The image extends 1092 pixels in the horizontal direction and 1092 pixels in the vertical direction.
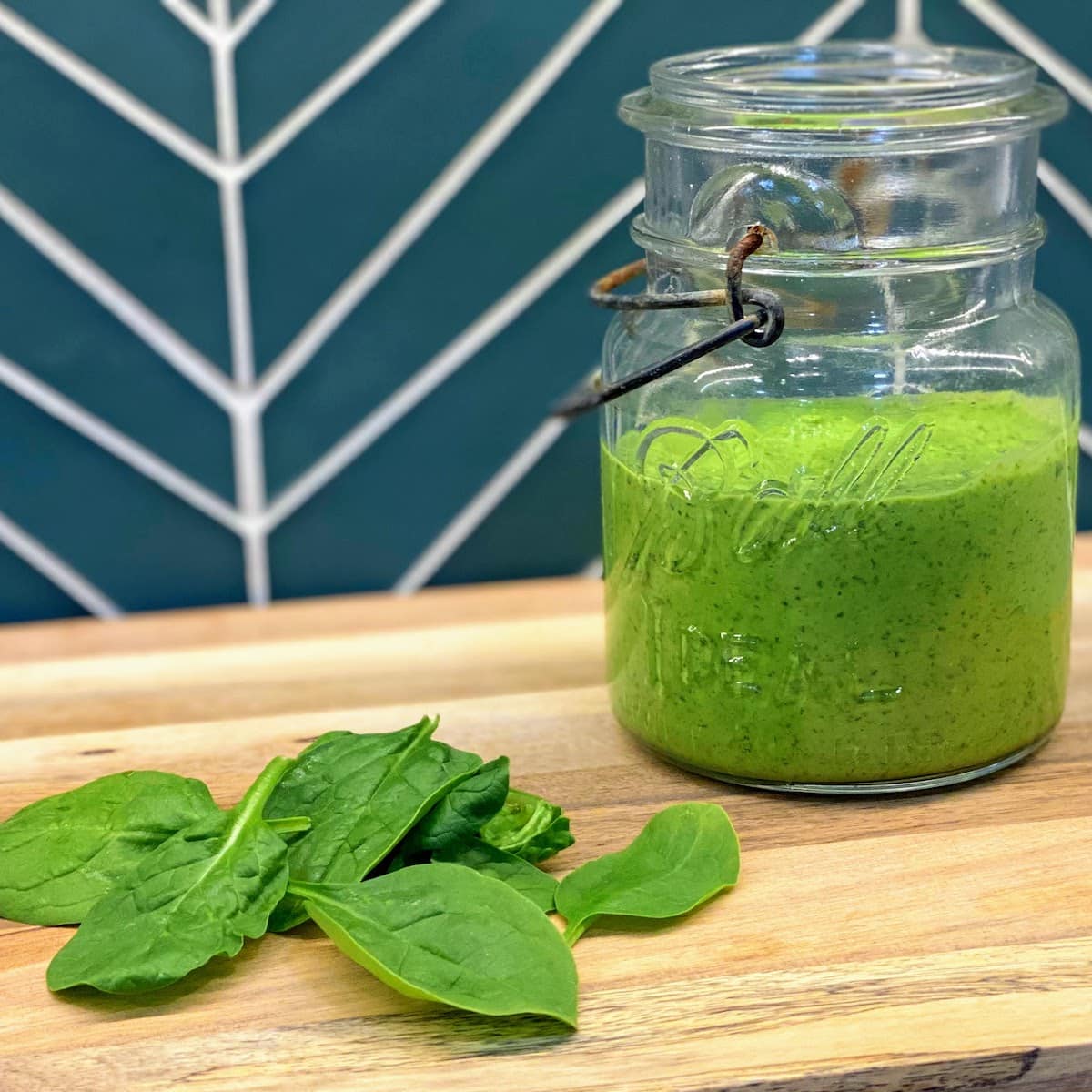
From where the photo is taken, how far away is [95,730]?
3.14 feet

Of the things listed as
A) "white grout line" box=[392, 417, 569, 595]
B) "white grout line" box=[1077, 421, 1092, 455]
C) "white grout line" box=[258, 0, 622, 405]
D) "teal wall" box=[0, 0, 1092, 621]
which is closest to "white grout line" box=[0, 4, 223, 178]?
"teal wall" box=[0, 0, 1092, 621]

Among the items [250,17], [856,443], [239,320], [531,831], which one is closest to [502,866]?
[531,831]

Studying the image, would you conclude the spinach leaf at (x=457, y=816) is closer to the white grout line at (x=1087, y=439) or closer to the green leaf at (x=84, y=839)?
the green leaf at (x=84, y=839)

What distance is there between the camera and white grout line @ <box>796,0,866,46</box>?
1096 millimetres

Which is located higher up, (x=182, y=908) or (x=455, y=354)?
(x=455, y=354)

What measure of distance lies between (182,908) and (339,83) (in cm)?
61

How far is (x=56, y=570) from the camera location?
1.15 meters

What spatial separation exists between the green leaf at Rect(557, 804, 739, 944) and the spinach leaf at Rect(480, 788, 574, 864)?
1.0 inches

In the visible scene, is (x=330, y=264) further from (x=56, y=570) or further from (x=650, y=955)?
(x=650, y=955)

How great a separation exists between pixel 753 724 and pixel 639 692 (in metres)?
0.08

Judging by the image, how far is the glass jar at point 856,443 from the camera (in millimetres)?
770

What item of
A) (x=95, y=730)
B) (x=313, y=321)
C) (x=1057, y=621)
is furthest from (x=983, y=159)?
(x=95, y=730)

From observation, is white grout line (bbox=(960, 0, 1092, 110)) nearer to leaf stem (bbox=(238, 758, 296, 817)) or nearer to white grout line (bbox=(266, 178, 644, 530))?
white grout line (bbox=(266, 178, 644, 530))

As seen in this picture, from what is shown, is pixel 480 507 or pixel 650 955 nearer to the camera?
pixel 650 955
